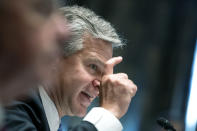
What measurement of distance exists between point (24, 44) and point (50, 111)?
1145 millimetres

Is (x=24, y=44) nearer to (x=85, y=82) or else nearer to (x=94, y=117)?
(x=94, y=117)

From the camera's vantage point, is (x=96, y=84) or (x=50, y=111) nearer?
(x=50, y=111)

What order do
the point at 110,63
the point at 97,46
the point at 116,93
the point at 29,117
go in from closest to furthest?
the point at 29,117 → the point at 116,93 → the point at 110,63 → the point at 97,46

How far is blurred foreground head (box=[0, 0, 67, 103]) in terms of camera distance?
431mm

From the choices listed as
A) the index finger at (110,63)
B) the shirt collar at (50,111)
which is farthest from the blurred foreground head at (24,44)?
the index finger at (110,63)

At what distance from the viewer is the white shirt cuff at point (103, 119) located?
1.37 meters

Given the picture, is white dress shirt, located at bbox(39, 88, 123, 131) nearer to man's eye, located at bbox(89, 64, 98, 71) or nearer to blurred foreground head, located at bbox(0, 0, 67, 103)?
man's eye, located at bbox(89, 64, 98, 71)

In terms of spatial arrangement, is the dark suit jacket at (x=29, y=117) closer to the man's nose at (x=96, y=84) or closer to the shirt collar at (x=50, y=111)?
the shirt collar at (x=50, y=111)

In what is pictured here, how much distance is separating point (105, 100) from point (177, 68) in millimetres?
3967

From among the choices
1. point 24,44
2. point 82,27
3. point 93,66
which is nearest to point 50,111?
point 93,66

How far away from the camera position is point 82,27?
180 centimetres

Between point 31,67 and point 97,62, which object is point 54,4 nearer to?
point 31,67

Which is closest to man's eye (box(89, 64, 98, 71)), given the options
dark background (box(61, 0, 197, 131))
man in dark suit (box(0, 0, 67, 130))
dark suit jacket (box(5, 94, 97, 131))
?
dark suit jacket (box(5, 94, 97, 131))

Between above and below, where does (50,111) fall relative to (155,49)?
above
